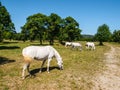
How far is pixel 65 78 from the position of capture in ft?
53.6

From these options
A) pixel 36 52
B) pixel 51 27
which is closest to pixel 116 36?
pixel 51 27

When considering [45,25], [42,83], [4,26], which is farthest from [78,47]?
[42,83]

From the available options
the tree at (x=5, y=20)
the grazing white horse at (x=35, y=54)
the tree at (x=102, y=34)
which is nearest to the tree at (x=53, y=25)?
the tree at (x=102, y=34)

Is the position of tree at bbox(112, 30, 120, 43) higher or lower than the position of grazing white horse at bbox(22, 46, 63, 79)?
higher

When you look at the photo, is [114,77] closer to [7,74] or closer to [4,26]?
[7,74]

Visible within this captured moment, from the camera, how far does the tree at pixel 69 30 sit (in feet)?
264

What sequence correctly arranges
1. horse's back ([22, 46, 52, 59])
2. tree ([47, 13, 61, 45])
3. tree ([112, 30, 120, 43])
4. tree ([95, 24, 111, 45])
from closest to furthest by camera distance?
1. horse's back ([22, 46, 52, 59])
2. tree ([47, 13, 61, 45])
3. tree ([95, 24, 111, 45])
4. tree ([112, 30, 120, 43])

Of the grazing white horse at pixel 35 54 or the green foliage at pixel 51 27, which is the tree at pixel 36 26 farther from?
the grazing white horse at pixel 35 54

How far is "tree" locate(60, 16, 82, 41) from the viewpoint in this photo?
80.5 meters

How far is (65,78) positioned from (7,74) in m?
5.13

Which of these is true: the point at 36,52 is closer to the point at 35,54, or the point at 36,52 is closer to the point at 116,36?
the point at 35,54

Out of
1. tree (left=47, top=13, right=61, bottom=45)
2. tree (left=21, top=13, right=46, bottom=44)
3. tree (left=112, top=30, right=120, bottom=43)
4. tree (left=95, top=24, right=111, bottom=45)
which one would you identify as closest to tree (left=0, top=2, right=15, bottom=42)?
tree (left=21, top=13, right=46, bottom=44)

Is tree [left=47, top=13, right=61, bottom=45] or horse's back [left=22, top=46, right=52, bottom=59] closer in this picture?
horse's back [left=22, top=46, right=52, bottom=59]

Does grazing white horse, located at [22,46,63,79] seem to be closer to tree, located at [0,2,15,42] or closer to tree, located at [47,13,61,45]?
tree, located at [0,2,15,42]
